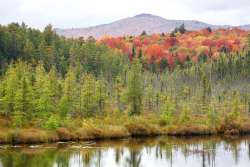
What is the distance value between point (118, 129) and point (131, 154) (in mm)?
17454

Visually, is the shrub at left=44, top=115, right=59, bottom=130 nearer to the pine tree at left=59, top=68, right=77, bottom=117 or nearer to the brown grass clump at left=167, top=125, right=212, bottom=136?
the pine tree at left=59, top=68, right=77, bottom=117

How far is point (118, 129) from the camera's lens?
79250 millimetres

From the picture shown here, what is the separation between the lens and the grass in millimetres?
69000

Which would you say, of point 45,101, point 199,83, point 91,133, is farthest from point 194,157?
point 199,83

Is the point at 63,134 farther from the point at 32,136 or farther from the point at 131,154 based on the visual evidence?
the point at 131,154

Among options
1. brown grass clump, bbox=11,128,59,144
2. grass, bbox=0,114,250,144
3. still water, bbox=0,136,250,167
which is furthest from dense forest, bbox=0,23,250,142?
still water, bbox=0,136,250,167

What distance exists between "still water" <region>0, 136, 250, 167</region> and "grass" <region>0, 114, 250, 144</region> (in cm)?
299

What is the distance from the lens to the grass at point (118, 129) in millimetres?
69000

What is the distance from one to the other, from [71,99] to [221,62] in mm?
89077

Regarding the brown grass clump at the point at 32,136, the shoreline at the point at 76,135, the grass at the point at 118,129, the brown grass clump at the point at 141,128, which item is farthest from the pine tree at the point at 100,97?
the brown grass clump at the point at 32,136

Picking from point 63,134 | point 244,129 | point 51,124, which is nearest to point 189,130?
point 244,129

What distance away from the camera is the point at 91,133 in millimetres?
75750

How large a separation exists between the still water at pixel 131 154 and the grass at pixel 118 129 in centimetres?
299

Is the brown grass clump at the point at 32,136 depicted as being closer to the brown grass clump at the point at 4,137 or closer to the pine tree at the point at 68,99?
the brown grass clump at the point at 4,137
